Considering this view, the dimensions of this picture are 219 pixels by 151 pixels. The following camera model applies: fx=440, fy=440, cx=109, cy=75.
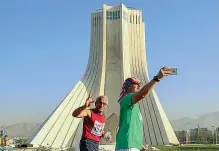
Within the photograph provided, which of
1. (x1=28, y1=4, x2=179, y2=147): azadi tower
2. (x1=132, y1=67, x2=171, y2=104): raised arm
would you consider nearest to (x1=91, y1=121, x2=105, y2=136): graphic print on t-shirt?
(x1=132, y1=67, x2=171, y2=104): raised arm

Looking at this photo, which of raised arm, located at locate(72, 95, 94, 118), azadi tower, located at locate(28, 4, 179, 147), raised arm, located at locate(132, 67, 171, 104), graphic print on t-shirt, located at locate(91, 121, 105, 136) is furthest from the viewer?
azadi tower, located at locate(28, 4, 179, 147)

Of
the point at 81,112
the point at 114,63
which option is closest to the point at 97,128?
the point at 81,112

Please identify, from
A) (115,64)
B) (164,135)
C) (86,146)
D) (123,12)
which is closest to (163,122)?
(164,135)

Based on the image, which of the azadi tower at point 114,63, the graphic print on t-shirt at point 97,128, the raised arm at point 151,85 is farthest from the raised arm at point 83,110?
the azadi tower at point 114,63

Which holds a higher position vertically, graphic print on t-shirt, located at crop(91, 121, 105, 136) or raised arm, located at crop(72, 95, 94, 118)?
raised arm, located at crop(72, 95, 94, 118)

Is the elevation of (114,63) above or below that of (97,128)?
above

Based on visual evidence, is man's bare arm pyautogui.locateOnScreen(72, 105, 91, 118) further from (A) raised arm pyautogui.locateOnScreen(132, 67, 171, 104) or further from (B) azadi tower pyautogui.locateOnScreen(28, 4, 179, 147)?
(B) azadi tower pyautogui.locateOnScreen(28, 4, 179, 147)

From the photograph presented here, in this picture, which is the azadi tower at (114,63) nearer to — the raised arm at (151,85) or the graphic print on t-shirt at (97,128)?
the graphic print on t-shirt at (97,128)

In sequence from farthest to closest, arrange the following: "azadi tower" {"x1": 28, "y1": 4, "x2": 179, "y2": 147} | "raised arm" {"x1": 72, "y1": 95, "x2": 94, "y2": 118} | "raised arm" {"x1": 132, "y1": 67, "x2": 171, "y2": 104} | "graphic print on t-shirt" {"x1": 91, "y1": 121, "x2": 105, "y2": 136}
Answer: "azadi tower" {"x1": 28, "y1": 4, "x2": 179, "y2": 147} → "graphic print on t-shirt" {"x1": 91, "y1": 121, "x2": 105, "y2": 136} → "raised arm" {"x1": 72, "y1": 95, "x2": 94, "y2": 118} → "raised arm" {"x1": 132, "y1": 67, "x2": 171, "y2": 104}

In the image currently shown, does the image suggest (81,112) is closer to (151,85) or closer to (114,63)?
(151,85)

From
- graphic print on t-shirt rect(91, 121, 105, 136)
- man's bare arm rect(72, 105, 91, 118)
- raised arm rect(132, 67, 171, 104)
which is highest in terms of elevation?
raised arm rect(132, 67, 171, 104)

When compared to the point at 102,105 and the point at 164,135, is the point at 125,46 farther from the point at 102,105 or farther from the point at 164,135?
the point at 102,105

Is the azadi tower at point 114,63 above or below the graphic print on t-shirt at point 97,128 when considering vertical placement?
above

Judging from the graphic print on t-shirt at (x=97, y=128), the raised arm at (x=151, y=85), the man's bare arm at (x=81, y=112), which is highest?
the raised arm at (x=151, y=85)
